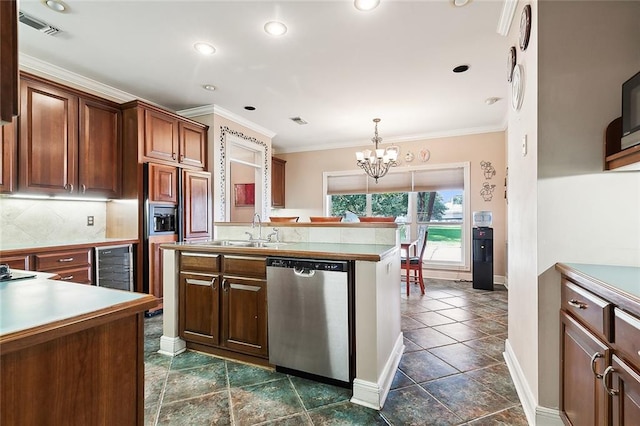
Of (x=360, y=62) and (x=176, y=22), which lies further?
(x=360, y=62)

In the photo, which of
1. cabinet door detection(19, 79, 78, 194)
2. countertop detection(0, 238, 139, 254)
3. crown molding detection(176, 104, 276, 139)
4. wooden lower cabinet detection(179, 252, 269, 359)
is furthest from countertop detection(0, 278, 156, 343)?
crown molding detection(176, 104, 276, 139)

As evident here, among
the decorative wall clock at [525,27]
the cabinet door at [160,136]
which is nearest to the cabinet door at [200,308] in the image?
the cabinet door at [160,136]

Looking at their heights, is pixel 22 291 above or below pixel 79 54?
below

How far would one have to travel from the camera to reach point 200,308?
244 cm

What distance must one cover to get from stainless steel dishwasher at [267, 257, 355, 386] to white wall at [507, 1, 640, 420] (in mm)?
1084

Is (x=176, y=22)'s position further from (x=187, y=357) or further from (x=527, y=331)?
(x=527, y=331)

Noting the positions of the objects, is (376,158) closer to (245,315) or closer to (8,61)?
(245,315)

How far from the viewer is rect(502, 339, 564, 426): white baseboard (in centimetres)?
156

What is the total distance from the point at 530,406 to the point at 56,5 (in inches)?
164

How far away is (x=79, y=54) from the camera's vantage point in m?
2.83

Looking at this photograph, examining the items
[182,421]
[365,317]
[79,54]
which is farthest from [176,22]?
[182,421]

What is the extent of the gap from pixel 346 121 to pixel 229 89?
6.58ft

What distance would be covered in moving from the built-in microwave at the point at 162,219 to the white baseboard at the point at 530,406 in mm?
3700

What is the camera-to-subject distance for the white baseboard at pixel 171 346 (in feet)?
8.21
